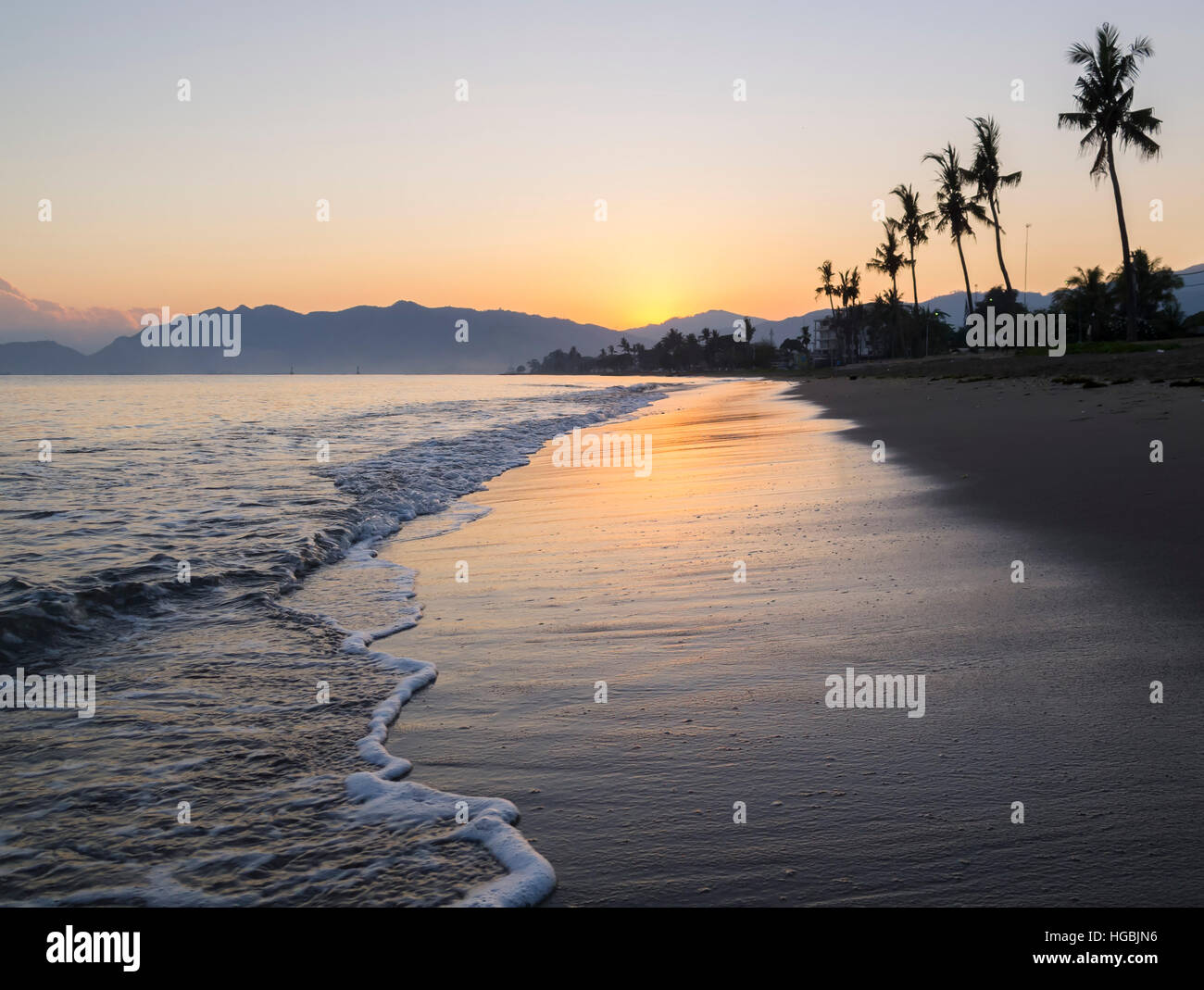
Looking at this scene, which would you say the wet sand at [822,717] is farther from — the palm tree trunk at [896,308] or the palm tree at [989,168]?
the palm tree trunk at [896,308]

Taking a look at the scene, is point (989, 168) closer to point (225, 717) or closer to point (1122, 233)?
point (1122, 233)

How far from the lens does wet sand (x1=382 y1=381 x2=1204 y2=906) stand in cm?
242

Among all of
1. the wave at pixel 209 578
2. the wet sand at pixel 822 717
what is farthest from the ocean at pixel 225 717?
the wet sand at pixel 822 717

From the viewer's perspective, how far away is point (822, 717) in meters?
3.47

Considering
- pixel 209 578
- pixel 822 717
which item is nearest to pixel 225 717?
pixel 822 717

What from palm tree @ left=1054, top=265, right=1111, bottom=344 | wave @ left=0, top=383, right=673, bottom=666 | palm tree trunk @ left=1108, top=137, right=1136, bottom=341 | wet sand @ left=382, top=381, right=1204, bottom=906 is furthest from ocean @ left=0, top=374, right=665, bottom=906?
palm tree @ left=1054, top=265, right=1111, bottom=344

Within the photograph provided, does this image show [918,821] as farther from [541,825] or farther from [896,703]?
[541,825]

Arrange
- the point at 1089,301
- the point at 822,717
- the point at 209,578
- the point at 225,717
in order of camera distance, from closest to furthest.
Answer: the point at 822,717 < the point at 225,717 < the point at 209,578 < the point at 1089,301

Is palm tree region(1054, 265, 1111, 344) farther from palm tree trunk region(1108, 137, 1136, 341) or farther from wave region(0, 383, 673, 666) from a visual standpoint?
wave region(0, 383, 673, 666)

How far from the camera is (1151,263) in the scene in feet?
233

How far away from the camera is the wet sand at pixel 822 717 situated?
242 centimetres

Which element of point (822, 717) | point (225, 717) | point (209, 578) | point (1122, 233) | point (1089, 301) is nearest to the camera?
point (822, 717)
